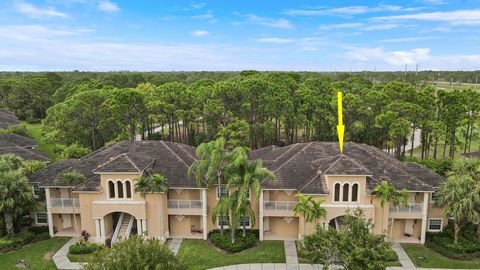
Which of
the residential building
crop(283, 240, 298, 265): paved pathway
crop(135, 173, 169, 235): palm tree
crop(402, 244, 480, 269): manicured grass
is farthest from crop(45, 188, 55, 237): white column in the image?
crop(402, 244, 480, 269): manicured grass

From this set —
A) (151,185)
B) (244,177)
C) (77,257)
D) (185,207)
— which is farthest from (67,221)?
(244,177)

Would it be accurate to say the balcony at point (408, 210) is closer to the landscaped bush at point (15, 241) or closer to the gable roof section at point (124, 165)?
the gable roof section at point (124, 165)

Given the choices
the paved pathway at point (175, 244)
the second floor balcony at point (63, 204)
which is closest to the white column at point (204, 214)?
the paved pathway at point (175, 244)

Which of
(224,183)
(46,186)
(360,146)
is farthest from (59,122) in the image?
(360,146)

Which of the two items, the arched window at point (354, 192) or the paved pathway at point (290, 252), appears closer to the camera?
the paved pathway at point (290, 252)

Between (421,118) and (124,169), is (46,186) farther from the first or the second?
(421,118)

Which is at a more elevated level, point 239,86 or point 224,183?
point 239,86

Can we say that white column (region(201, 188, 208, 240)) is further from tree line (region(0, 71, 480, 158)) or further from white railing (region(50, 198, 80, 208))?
tree line (region(0, 71, 480, 158))

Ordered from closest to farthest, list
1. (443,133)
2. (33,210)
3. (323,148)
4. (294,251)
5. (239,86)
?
(294,251) → (33,210) → (323,148) → (443,133) → (239,86)
